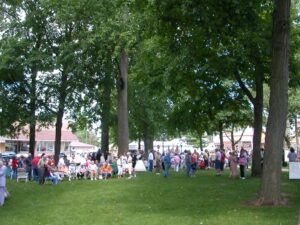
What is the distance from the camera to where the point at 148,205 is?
16.2 metres

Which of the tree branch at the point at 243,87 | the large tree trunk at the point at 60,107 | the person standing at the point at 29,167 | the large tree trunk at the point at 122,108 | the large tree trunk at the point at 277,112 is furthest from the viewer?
the large tree trunk at the point at 60,107

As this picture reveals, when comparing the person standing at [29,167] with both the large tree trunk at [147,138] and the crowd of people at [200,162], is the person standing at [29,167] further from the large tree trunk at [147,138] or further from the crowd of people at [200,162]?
the large tree trunk at [147,138]

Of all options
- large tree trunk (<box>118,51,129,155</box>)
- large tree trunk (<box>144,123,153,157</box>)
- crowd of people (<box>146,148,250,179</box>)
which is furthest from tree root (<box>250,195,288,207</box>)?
large tree trunk (<box>144,123,153,157</box>)

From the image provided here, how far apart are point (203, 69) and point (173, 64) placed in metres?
1.74

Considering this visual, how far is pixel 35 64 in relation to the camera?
1452 inches

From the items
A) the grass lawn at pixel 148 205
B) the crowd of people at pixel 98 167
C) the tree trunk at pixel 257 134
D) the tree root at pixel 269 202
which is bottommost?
the grass lawn at pixel 148 205

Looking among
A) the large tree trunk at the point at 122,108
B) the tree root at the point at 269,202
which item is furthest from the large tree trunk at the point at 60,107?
the tree root at the point at 269,202

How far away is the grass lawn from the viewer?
13387mm

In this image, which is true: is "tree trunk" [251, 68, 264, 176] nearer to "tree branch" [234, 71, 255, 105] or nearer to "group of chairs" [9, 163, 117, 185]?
"tree branch" [234, 71, 255, 105]

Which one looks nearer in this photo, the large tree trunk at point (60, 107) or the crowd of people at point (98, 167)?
the crowd of people at point (98, 167)

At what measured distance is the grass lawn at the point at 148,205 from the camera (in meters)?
13.4

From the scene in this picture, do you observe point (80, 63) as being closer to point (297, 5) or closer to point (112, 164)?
point (112, 164)

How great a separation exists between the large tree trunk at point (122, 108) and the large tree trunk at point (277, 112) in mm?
18765

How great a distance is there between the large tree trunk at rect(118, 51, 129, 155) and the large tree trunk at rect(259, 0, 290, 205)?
61.6ft
